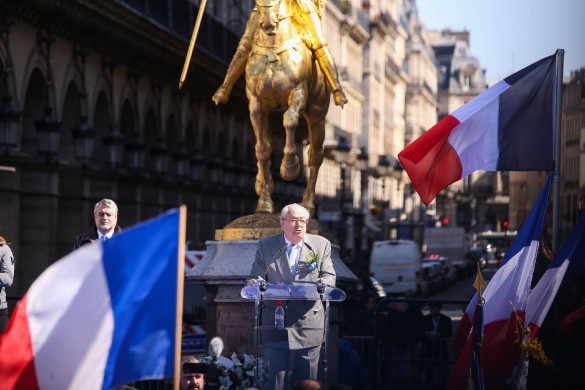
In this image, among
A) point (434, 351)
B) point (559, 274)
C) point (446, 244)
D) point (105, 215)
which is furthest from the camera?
point (446, 244)

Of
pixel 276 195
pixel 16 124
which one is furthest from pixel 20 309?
pixel 276 195

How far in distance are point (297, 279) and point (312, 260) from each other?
168mm

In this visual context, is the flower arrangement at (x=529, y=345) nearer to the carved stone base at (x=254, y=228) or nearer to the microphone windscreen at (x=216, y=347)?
the microphone windscreen at (x=216, y=347)

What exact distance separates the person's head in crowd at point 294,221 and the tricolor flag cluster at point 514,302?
1.75 meters

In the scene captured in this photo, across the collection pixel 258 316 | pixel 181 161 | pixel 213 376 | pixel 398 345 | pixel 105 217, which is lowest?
pixel 213 376

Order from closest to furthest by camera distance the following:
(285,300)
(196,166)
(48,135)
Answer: (285,300) < (48,135) < (196,166)

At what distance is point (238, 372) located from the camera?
13445 millimetres

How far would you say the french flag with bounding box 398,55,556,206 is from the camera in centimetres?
1552

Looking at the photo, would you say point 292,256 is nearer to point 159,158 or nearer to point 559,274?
point 559,274

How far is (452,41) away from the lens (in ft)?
618

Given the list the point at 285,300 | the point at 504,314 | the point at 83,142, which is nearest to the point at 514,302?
the point at 504,314

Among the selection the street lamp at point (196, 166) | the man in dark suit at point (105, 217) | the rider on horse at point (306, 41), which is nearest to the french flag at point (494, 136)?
the rider on horse at point (306, 41)

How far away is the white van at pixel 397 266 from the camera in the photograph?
166ft

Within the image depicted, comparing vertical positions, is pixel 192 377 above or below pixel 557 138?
below
